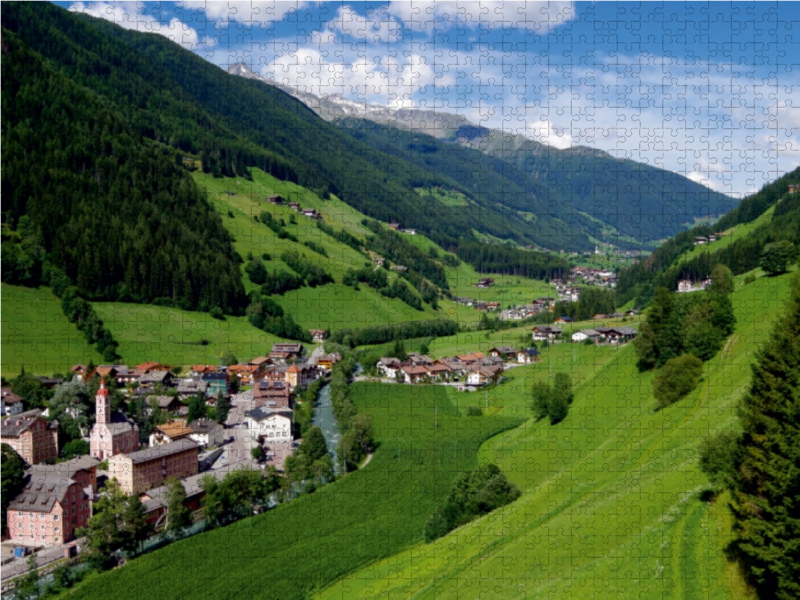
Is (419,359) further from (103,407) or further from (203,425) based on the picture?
(103,407)

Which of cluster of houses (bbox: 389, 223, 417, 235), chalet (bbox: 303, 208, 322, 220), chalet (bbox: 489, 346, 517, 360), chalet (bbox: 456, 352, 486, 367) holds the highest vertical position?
chalet (bbox: 303, 208, 322, 220)

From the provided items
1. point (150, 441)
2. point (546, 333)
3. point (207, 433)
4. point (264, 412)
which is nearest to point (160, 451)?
point (150, 441)

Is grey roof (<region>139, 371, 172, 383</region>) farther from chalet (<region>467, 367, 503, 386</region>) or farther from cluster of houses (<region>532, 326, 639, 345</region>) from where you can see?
Result: cluster of houses (<region>532, 326, 639, 345</region>)

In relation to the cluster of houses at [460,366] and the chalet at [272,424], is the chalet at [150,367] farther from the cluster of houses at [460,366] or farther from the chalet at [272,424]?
the cluster of houses at [460,366]

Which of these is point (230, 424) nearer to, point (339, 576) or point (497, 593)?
point (339, 576)

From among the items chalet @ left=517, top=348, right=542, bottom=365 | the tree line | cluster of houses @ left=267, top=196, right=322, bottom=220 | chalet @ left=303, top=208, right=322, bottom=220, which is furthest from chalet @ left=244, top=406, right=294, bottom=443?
cluster of houses @ left=267, top=196, right=322, bottom=220

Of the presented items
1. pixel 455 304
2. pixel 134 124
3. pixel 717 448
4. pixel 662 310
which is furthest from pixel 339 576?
pixel 134 124
